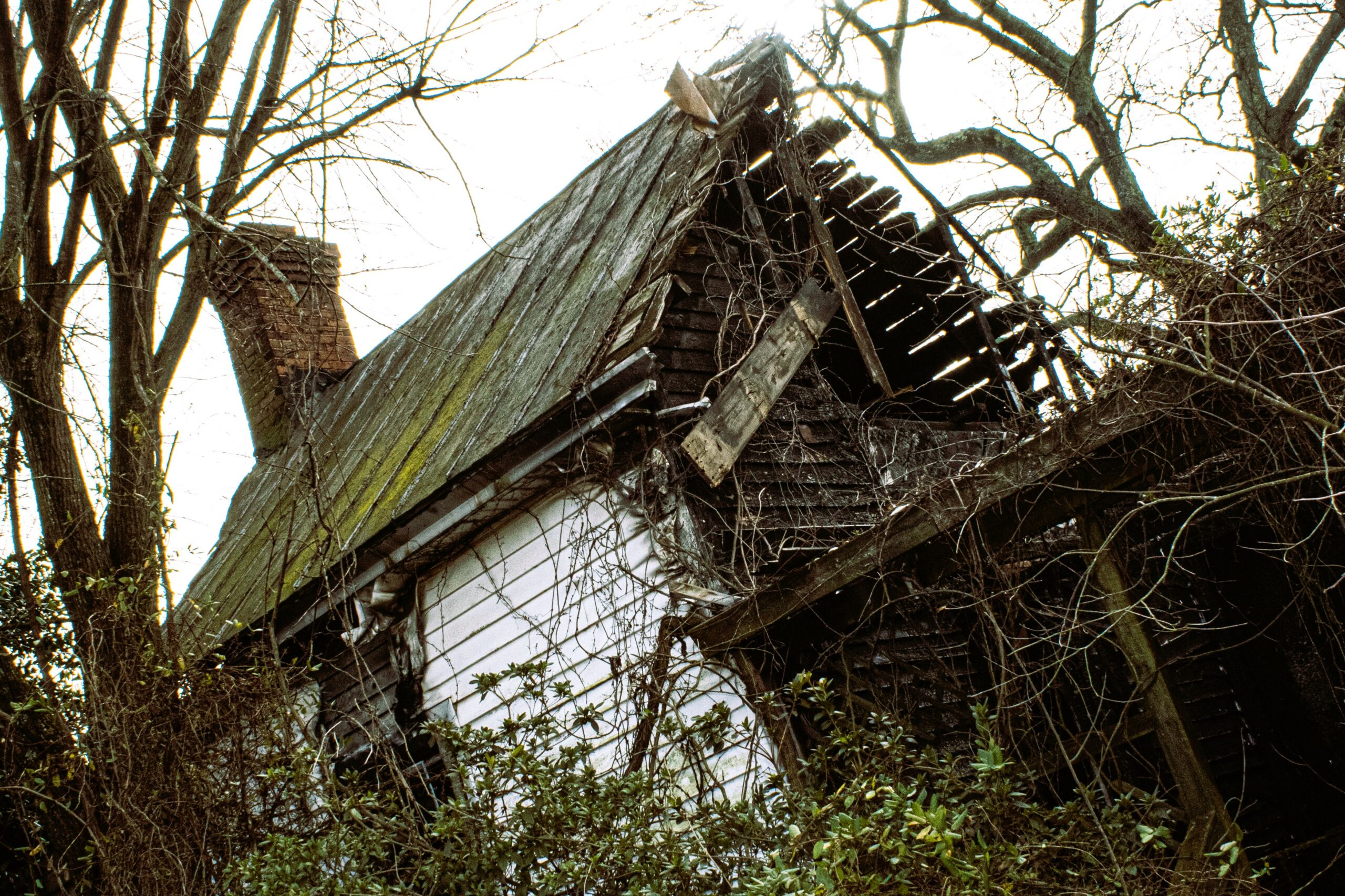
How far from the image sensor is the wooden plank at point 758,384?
5512 millimetres

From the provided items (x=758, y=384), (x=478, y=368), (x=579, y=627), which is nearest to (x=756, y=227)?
(x=758, y=384)

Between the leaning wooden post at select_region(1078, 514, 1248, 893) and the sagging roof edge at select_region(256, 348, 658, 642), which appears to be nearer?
the leaning wooden post at select_region(1078, 514, 1248, 893)

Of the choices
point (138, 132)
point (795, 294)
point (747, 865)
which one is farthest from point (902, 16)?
point (747, 865)

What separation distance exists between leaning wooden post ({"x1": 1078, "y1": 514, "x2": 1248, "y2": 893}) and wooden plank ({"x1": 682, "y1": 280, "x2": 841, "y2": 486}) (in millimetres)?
1958

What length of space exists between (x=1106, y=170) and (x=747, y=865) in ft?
36.7

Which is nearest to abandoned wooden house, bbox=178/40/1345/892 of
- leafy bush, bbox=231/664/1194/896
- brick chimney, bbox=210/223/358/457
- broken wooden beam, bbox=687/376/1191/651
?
broken wooden beam, bbox=687/376/1191/651

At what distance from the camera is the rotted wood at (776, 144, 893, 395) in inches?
262

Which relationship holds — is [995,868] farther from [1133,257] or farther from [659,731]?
[1133,257]

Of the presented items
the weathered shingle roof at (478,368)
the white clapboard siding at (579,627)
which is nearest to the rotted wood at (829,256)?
the weathered shingle roof at (478,368)

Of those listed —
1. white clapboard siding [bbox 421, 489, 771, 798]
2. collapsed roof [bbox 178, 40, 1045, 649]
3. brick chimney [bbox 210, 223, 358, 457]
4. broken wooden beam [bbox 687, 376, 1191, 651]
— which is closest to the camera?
broken wooden beam [bbox 687, 376, 1191, 651]

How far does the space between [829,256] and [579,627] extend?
8.99 ft

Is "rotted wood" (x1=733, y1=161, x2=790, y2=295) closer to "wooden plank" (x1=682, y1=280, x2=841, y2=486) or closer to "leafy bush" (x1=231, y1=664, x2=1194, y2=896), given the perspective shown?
"wooden plank" (x1=682, y1=280, x2=841, y2=486)

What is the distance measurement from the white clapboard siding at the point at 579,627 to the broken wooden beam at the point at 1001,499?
60 centimetres

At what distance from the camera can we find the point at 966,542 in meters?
4.24
